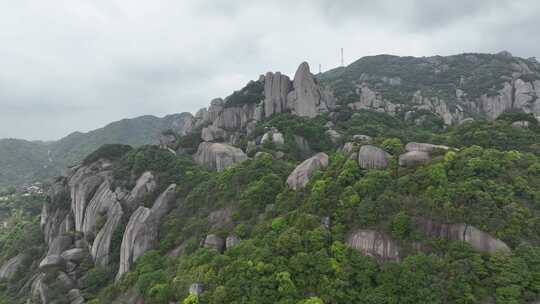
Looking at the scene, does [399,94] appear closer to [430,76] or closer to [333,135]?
[430,76]

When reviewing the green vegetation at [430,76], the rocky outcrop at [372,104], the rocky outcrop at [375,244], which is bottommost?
the rocky outcrop at [375,244]

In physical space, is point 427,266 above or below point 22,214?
above

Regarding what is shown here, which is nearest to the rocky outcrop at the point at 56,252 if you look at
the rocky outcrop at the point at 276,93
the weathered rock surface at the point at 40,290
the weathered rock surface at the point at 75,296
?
the weathered rock surface at the point at 40,290

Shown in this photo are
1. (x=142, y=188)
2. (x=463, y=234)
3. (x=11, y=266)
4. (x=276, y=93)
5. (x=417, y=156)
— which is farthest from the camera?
(x=276, y=93)

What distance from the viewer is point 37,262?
142 ft

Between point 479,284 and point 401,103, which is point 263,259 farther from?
point 401,103

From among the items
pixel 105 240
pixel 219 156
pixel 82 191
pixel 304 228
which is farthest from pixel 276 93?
pixel 304 228

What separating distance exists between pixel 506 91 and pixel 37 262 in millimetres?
127180

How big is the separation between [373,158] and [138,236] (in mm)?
27340

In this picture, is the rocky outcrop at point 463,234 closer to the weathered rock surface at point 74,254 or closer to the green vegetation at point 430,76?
the weathered rock surface at point 74,254

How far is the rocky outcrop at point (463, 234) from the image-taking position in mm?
19641

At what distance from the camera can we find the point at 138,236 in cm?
3484

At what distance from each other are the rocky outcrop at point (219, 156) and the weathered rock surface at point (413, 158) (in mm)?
28336

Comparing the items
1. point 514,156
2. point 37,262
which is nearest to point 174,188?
point 37,262
